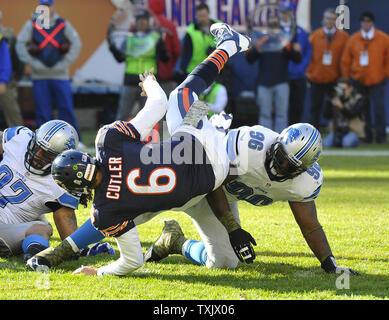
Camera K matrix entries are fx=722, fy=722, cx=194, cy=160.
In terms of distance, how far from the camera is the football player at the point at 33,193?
4.98 m

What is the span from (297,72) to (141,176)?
27.8ft

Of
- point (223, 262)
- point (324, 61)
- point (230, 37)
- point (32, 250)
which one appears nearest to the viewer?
point (223, 262)

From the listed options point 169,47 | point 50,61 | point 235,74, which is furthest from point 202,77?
point 235,74

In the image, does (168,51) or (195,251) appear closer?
(195,251)

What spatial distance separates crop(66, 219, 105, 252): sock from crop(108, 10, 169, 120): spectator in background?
637cm

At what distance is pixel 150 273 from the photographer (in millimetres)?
4672

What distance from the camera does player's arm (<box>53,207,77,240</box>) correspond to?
505cm

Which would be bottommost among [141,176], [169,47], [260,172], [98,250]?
[98,250]

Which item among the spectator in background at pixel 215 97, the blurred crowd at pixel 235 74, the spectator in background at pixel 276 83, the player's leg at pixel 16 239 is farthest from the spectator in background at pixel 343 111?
the player's leg at pixel 16 239

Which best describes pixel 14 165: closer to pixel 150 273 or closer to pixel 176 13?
pixel 150 273

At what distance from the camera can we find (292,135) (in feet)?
14.5

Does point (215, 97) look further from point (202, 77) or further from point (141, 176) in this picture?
point (141, 176)

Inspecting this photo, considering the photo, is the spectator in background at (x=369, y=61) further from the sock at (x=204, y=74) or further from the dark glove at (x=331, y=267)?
the dark glove at (x=331, y=267)
